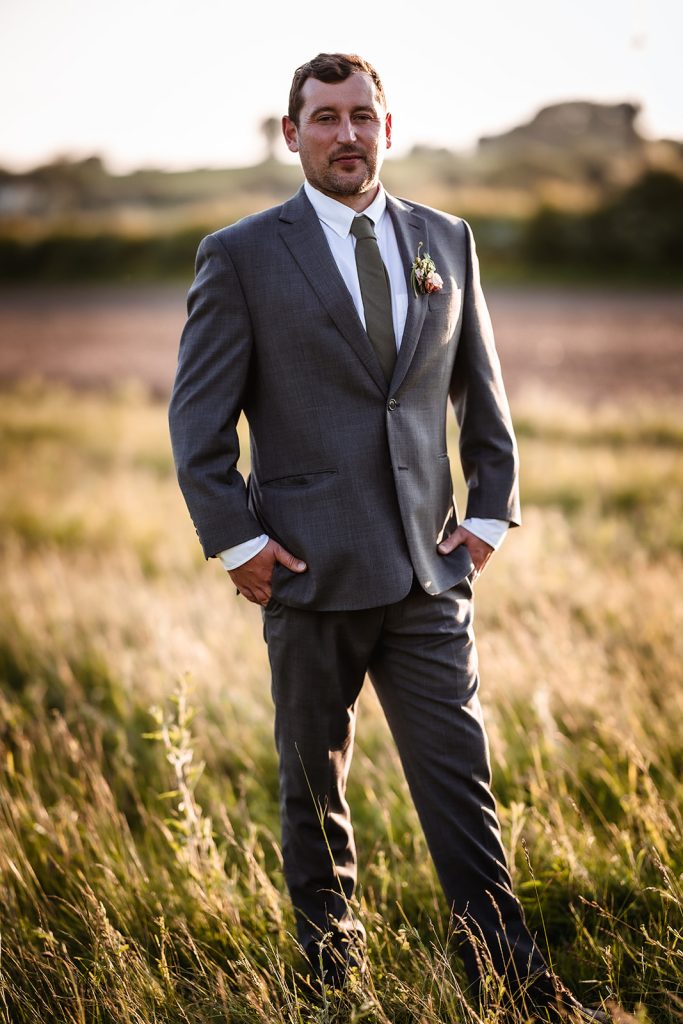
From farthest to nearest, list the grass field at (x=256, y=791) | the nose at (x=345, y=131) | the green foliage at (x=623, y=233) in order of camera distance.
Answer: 1. the green foliage at (x=623, y=233)
2. the grass field at (x=256, y=791)
3. the nose at (x=345, y=131)

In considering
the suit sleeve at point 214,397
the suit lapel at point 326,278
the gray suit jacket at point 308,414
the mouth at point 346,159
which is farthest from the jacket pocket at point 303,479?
the mouth at point 346,159

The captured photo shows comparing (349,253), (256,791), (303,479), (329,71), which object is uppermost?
(329,71)

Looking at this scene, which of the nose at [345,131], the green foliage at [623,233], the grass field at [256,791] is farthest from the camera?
the green foliage at [623,233]

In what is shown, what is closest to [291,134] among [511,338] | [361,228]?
[361,228]

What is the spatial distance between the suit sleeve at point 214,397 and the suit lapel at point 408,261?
393 millimetres

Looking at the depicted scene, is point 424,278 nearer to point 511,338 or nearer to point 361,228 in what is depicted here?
point 361,228

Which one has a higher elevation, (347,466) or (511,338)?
(511,338)

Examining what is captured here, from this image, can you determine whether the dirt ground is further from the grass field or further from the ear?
Result: the ear

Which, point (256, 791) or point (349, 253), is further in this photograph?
point (256, 791)

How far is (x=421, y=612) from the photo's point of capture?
2119 millimetres

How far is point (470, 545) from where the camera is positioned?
7.39 feet

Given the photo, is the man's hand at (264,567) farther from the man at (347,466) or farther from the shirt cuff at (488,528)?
the shirt cuff at (488,528)

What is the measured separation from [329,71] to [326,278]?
1.70ft

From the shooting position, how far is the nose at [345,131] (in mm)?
2037
